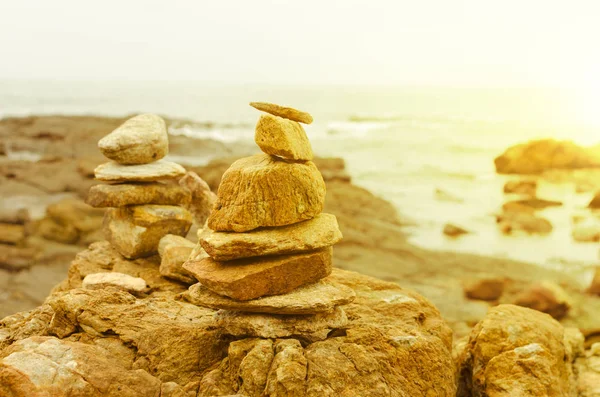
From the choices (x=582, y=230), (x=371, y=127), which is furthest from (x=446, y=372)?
(x=371, y=127)

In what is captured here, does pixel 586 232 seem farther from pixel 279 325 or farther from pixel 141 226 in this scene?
pixel 279 325

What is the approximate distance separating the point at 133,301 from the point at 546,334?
5.16 metres

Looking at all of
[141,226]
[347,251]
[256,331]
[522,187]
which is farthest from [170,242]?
[522,187]

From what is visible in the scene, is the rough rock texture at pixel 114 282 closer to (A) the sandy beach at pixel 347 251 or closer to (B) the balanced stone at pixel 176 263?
(B) the balanced stone at pixel 176 263

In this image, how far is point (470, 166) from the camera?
3331cm

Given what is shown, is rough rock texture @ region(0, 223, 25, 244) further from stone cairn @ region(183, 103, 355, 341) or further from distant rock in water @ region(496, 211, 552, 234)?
distant rock in water @ region(496, 211, 552, 234)

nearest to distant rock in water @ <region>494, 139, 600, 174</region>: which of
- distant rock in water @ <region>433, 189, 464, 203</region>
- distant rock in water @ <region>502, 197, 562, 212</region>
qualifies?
distant rock in water @ <region>433, 189, 464, 203</region>

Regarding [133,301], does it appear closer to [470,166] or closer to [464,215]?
[464,215]

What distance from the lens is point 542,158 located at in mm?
29719

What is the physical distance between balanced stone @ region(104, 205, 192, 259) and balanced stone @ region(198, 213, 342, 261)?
9.15ft

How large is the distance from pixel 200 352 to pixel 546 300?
9663 mm

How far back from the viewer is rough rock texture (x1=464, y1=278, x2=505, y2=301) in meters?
13.4

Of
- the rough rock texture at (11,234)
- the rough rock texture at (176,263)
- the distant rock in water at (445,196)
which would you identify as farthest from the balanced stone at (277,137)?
the distant rock in water at (445,196)

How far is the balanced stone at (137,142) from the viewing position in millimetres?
8055
